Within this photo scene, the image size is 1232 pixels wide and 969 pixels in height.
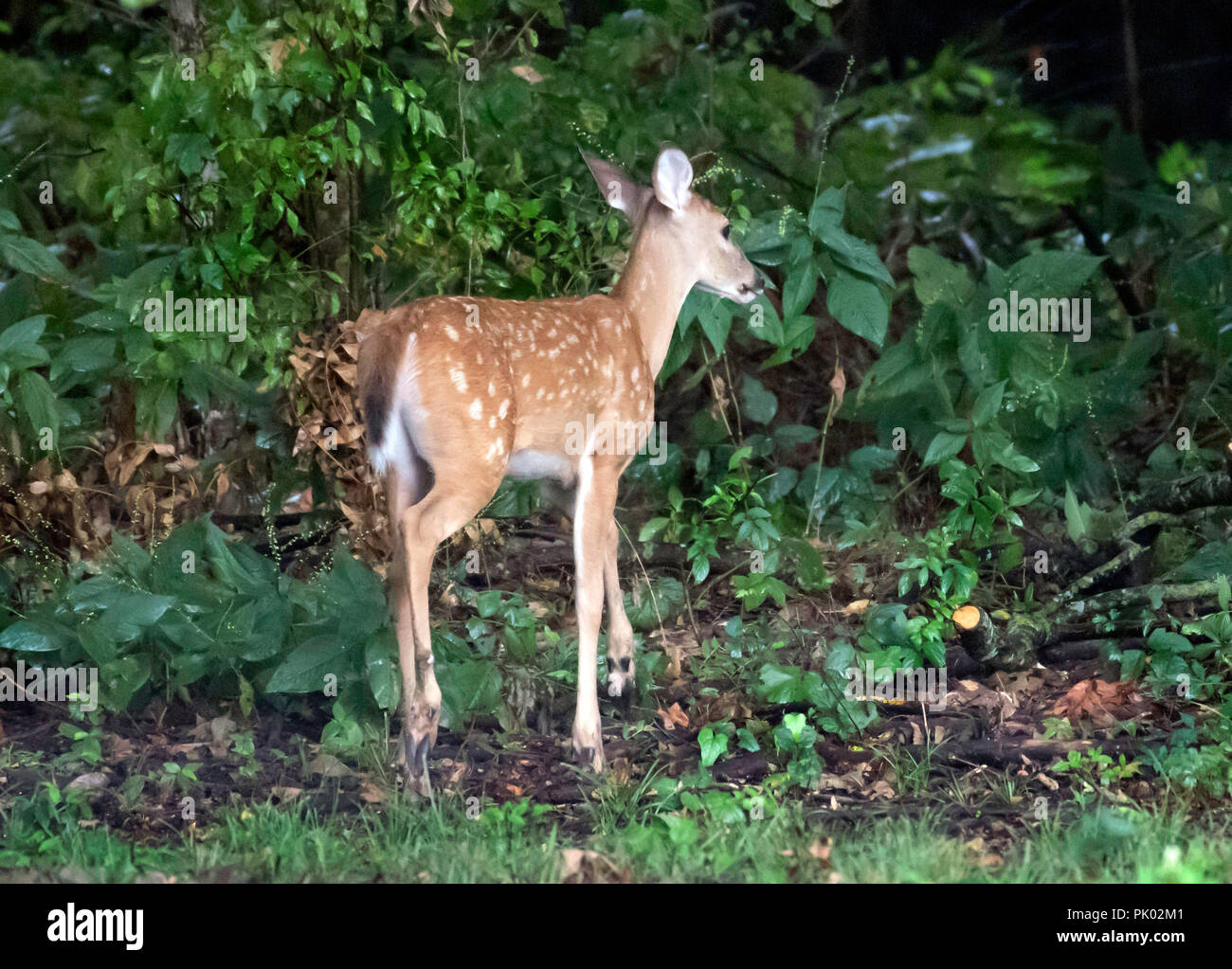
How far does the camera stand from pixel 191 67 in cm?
589

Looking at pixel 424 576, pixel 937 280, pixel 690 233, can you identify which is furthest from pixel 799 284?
pixel 424 576

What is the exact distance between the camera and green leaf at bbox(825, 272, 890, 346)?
6.11 meters

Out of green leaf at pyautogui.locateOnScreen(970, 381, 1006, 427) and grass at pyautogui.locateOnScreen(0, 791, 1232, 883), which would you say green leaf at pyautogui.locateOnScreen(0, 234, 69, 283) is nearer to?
grass at pyautogui.locateOnScreen(0, 791, 1232, 883)

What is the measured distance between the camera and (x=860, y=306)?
6.13 meters

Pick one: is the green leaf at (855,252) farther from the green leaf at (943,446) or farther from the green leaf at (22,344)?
the green leaf at (22,344)

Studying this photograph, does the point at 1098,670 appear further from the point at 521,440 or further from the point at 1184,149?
the point at 1184,149

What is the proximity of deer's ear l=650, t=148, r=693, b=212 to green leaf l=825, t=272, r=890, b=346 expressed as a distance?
1.01 meters

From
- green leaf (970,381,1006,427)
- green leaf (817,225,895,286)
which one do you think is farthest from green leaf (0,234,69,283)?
green leaf (970,381,1006,427)

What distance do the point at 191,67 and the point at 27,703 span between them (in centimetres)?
263

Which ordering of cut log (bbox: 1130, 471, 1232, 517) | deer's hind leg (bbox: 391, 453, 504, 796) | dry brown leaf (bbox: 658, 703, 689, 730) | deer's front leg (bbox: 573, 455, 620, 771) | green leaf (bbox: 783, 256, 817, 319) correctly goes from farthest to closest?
cut log (bbox: 1130, 471, 1232, 517), green leaf (bbox: 783, 256, 817, 319), dry brown leaf (bbox: 658, 703, 689, 730), deer's front leg (bbox: 573, 455, 620, 771), deer's hind leg (bbox: 391, 453, 504, 796)

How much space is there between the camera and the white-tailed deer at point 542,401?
471 centimetres

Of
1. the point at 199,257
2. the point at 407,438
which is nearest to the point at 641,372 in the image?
the point at 407,438

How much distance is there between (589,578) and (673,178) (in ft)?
4.99

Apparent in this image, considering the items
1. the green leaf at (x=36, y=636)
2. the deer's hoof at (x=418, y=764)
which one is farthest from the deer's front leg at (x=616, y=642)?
the green leaf at (x=36, y=636)
